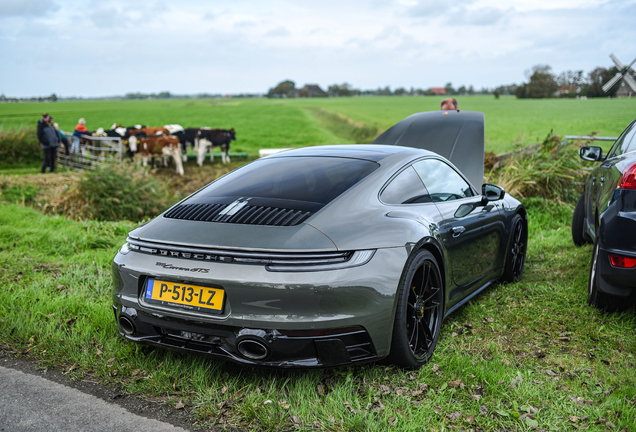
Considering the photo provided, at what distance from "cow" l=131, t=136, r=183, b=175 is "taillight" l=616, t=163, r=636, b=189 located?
53.9 ft

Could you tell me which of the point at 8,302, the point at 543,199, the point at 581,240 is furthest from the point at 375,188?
the point at 543,199

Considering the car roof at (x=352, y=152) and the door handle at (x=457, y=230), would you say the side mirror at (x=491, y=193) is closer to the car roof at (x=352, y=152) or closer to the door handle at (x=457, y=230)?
the door handle at (x=457, y=230)

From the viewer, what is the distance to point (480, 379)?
10.5ft

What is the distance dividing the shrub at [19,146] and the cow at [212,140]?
243 inches

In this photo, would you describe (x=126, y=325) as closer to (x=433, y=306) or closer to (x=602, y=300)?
(x=433, y=306)

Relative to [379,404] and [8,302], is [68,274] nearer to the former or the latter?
[8,302]

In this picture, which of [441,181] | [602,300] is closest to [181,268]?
[441,181]

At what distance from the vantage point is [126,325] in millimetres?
3137

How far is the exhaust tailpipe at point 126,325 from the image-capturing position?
10.1ft

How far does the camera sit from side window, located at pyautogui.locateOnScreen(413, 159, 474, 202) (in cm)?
395

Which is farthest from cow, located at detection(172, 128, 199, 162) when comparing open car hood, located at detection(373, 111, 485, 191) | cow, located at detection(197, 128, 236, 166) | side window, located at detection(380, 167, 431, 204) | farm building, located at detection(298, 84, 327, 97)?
farm building, located at detection(298, 84, 327, 97)

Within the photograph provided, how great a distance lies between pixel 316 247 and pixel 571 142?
31.6 feet

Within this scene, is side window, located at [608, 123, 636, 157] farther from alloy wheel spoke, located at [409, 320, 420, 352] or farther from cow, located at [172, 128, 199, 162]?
cow, located at [172, 128, 199, 162]

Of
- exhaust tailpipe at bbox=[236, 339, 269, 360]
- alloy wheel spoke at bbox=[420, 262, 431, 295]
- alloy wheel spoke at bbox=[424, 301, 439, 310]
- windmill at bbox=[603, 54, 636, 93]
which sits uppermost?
windmill at bbox=[603, 54, 636, 93]
